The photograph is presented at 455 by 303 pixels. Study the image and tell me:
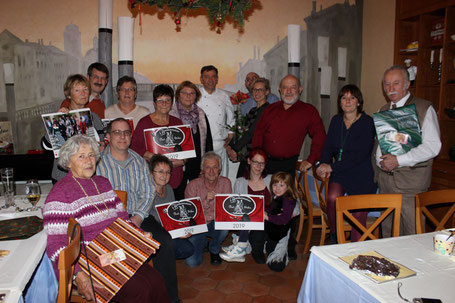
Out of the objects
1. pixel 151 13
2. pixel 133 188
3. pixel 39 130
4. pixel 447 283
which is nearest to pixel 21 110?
pixel 39 130

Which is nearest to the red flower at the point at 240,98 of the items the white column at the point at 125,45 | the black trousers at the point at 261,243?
the white column at the point at 125,45

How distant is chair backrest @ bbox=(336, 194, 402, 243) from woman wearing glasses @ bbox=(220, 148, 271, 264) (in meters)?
1.11

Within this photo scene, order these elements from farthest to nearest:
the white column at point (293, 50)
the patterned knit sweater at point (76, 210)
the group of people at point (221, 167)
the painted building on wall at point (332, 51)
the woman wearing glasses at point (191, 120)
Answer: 1. the painted building on wall at point (332, 51)
2. the white column at point (293, 50)
3. the woman wearing glasses at point (191, 120)
4. the group of people at point (221, 167)
5. the patterned knit sweater at point (76, 210)

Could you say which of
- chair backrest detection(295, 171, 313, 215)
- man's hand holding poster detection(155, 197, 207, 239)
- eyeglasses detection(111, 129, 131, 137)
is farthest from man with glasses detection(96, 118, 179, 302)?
chair backrest detection(295, 171, 313, 215)

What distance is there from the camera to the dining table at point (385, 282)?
143 cm

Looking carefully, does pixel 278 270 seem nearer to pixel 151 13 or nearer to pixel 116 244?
pixel 116 244

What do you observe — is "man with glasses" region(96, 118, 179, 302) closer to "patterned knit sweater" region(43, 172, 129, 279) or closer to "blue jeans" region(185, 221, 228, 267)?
"patterned knit sweater" region(43, 172, 129, 279)

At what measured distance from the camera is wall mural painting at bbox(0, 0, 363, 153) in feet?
14.3

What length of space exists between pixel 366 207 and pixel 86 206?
1.81m

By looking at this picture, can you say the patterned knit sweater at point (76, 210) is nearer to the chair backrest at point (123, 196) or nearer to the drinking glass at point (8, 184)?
the chair backrest at point (123, 196)

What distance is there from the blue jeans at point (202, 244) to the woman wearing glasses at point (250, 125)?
781 mm

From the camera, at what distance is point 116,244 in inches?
75.8

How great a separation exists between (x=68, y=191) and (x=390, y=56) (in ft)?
16.3

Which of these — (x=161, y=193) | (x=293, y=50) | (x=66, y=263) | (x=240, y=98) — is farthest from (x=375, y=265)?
(x=293, y=50)
